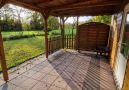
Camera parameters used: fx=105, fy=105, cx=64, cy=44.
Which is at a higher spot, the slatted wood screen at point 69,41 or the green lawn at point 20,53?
the slatted wood screen at point 69,41

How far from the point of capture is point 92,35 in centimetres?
625

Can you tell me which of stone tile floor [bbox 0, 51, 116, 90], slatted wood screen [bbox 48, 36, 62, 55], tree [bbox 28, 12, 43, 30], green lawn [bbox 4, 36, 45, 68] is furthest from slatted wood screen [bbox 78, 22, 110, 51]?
tree [bbox 28, 12, 43, 30]

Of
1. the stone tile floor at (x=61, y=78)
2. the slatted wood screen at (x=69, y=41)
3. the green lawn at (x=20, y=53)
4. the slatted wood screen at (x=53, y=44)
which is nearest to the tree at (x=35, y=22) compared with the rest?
the green lawn at (x=20, y=53)

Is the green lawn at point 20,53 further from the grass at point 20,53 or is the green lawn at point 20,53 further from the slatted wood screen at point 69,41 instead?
the slatted wood screen at point 69,41

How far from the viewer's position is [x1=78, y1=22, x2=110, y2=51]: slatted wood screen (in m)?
6.06

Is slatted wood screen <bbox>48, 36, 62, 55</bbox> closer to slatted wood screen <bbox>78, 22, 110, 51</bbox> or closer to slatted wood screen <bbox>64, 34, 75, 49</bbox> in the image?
slatted wood screen <bbox>64, 34, 75, 49</bbox>

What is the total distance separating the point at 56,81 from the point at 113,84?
1691 millimetres

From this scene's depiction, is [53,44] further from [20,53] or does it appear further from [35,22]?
[35,22]

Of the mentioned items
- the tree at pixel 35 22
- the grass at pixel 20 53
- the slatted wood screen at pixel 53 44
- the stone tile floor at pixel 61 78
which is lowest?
the stone tile floor at pixel 61 78

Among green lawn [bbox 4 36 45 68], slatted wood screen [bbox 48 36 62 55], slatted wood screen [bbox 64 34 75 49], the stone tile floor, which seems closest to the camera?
the stone tile floor

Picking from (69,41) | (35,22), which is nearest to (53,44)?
(69,41)

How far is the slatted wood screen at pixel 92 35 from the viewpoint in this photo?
606 centimetres

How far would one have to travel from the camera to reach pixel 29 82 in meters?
3.07

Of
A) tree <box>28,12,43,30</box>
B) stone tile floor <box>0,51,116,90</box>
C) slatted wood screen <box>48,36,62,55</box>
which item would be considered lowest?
stone tile floor <box>0,51,116,90</box>
